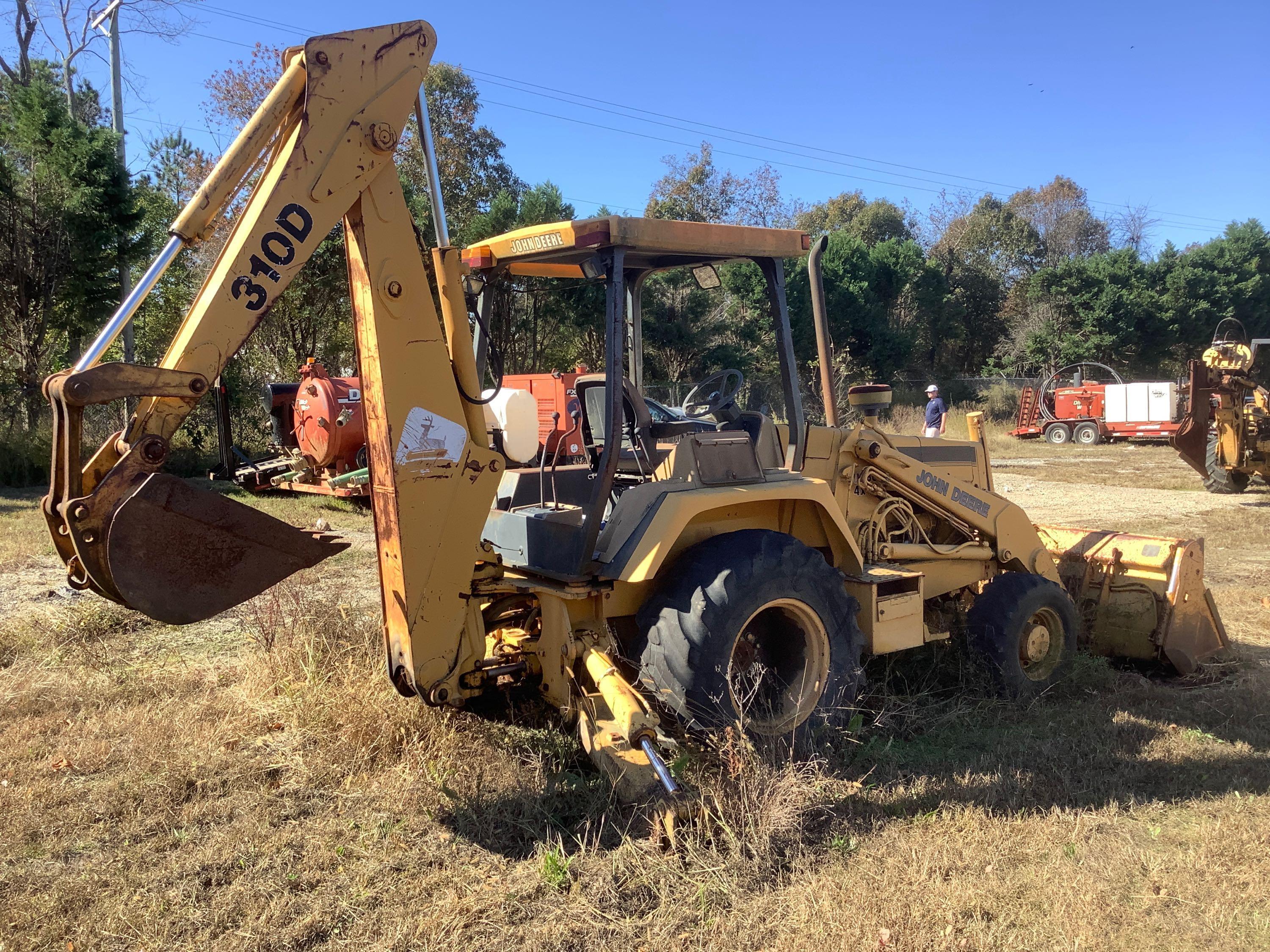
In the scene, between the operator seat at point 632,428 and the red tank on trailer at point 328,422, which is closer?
the operator seat at point 632,428

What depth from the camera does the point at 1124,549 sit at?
20.6 feet

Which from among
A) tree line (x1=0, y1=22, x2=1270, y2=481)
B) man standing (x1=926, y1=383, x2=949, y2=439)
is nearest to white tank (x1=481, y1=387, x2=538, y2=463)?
tree line (x1=0, y1=22, x2=1270, y2=481)

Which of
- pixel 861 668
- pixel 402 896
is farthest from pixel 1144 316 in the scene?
pixel 402 896

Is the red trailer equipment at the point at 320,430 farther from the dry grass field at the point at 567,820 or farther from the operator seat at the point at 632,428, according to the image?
the dry grass field at the point at 567,820

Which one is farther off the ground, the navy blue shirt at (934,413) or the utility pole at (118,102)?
the utility pole at (118,102)

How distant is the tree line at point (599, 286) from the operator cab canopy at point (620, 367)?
32 cm

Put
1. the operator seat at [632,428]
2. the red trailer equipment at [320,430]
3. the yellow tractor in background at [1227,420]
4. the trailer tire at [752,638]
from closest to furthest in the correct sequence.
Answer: the trailer tire at [752,638], the operator seat at [632,428], the red trailer equipment at [320,430], the yellow tractor in background at [1227,420]

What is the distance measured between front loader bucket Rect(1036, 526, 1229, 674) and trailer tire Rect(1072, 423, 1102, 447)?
21.7 metres

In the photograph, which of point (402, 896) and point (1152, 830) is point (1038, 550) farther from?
point (402, 896)

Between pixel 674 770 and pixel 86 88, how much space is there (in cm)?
2992

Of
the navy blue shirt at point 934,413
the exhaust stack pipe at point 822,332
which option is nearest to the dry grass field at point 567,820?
the exhaust stack pipe at point 822,332

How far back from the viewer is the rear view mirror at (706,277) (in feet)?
16.0

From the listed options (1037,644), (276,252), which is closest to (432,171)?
(276,252)

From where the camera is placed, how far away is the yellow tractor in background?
1424 cm
